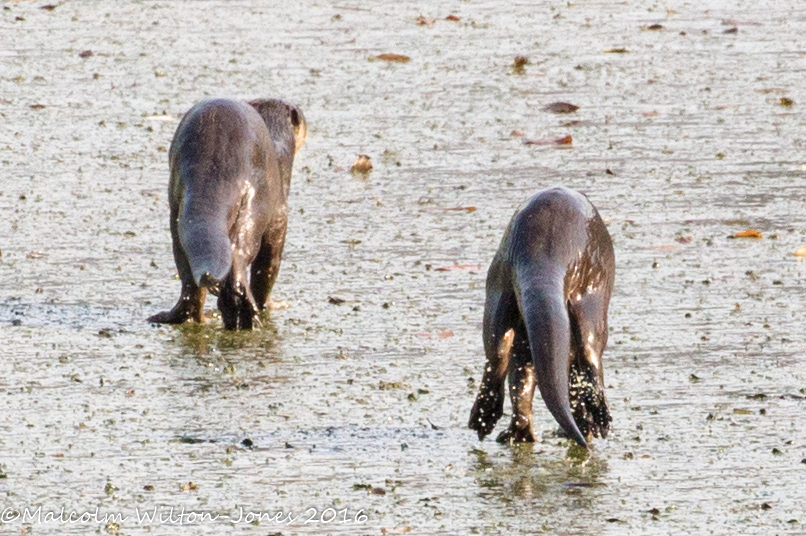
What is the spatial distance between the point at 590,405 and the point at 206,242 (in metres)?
1.91

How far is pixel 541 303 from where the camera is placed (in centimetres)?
560

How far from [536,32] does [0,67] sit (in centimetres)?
400

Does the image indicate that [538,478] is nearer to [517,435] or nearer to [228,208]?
[517,435]

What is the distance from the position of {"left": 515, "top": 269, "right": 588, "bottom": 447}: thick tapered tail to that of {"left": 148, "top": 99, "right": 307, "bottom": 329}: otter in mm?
1710

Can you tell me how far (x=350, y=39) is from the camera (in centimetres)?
1392

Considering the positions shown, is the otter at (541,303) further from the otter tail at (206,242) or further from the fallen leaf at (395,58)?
the fallen leaf at (395,58)

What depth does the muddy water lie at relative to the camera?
17.8 feet

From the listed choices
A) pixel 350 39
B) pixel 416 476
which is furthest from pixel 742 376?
pixel 350 39

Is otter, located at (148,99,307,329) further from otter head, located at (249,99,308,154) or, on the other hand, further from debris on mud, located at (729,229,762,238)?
debris on mud, located at (729,229,762,238)

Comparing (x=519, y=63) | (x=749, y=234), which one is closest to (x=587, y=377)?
(x=749, y=234)

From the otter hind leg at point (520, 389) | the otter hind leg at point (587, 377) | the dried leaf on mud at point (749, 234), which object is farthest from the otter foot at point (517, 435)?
the dried leaf on mud at point (749, 234)

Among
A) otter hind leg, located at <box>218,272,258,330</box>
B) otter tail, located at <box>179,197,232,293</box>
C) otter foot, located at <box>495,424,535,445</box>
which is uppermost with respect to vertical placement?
otter tail, located at <box>179,197,232,293</box>

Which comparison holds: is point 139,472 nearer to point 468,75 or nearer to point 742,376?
point 742,376

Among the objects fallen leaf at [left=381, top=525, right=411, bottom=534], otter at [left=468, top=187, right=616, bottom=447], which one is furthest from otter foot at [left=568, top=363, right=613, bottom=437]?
fallen leaf at [left=381, top=525, right=411, bottom=534]
